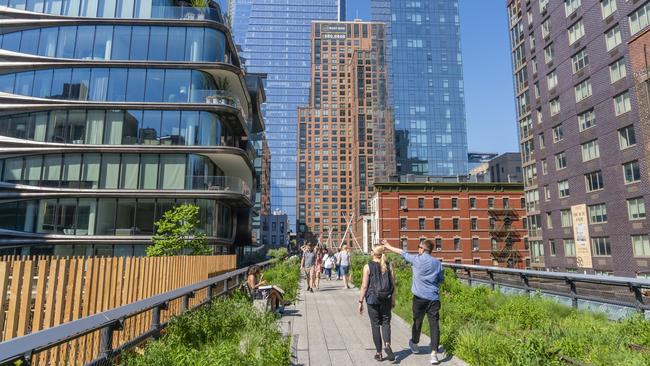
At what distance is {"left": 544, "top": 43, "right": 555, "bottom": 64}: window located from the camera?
145 feet

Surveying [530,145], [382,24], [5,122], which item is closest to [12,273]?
[5,122]

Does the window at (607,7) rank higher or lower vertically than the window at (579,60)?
higher

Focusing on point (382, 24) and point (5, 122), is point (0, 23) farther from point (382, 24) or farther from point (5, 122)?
point (382, 24)

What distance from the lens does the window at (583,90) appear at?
38.2 metres

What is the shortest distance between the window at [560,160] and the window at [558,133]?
1.55m

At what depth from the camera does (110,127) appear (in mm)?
32250

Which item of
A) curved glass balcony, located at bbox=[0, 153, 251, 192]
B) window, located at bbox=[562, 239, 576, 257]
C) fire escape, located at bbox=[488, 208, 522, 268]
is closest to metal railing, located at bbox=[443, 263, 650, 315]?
curved glass balcony, located at bbox=[0, 153, 251, 192]

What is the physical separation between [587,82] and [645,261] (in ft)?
55.6

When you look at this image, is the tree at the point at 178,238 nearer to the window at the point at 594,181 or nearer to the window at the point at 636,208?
the window at the point at 636,208

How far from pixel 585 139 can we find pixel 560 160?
482 cm

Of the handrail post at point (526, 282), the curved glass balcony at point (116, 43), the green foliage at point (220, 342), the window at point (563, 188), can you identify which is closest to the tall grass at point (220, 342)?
the green foliage at point (220, 342)

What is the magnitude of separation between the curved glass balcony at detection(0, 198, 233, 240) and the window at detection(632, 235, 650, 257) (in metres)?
33.7

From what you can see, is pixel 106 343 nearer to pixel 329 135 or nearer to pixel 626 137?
pixel 626 137

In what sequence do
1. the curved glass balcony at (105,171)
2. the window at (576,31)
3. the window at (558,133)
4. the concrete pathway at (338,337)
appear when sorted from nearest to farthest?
1. the concrete pathway at (338,337)
2. the curved glass balcony at (105,171)
3. the window at (576,31)
4. the window at (558,133)
